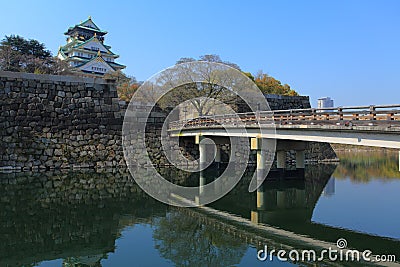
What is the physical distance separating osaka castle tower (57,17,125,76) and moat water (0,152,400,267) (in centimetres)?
3372

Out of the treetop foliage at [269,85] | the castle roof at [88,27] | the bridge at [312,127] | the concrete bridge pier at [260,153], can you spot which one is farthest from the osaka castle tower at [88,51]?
the concrete bridge pier at [260,153]

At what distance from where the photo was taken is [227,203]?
12.7 m

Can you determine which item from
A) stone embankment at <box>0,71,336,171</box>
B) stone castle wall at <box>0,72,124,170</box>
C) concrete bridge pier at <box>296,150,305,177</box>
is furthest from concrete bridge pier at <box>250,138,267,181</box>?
stone castle wall at <box>0,72,124,170</box>

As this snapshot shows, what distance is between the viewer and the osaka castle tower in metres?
47.2

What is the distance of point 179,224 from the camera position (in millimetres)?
9836

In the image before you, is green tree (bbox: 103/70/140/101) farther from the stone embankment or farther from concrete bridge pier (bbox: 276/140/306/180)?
concrete bridge pier (bbox: 276/140/306/180)

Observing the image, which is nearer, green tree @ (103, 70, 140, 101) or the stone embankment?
the stone embankment

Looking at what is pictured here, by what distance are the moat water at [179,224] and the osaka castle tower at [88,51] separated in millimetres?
33720

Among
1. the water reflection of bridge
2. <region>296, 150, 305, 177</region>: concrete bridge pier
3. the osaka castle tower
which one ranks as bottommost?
the water reflection of bridge

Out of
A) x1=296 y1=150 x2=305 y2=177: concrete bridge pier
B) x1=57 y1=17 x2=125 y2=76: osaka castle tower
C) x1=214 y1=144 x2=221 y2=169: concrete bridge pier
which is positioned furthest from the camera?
x1=57 y1=17 x2=125 y2=76: osaka castle tower

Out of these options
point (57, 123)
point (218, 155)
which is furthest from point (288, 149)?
point (57, 123)

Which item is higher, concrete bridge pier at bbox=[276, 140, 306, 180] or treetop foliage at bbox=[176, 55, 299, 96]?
treetop foliage at bbox=[176, 55, 299, 96]

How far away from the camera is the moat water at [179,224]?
7305mm

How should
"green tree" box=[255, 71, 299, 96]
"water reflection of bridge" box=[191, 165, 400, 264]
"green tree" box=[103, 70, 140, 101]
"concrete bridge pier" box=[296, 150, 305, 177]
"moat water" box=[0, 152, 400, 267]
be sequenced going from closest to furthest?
"moat water" box=[0, 152, 400, 267], "water reflection of bridge" box=[191, 165, 400, 264], "concrete bridge pier" box=[296, 150, 305, 177], "green tree" box=[103, 70, 140, 101], "green tree" box=[255, 71, 299, 96]
